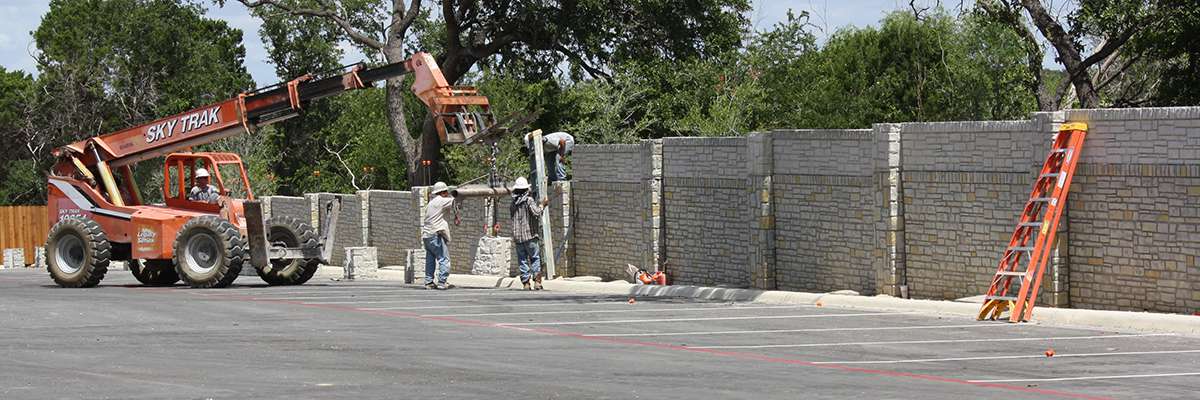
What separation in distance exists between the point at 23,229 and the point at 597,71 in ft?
58.8

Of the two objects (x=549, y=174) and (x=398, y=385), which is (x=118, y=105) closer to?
(x=549, y=174)

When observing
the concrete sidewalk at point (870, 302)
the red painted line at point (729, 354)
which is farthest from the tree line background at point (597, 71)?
the red painted line at point (729, 354)

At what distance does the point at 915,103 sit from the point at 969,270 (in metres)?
23.7

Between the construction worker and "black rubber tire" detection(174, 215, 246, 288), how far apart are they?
4920mm

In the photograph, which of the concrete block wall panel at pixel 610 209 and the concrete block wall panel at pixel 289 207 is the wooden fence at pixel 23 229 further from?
the concrete block wall panel at pixel 610 209

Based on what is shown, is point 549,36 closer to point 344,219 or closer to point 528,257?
point 344,219

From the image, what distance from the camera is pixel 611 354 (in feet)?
50.0

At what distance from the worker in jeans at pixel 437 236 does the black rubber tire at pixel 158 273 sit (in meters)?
5.24

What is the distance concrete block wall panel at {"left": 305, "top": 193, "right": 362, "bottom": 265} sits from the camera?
37438mm

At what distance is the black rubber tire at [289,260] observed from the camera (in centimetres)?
2766

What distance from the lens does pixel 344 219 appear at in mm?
38344

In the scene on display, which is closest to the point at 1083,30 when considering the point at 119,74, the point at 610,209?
the point at 610,209

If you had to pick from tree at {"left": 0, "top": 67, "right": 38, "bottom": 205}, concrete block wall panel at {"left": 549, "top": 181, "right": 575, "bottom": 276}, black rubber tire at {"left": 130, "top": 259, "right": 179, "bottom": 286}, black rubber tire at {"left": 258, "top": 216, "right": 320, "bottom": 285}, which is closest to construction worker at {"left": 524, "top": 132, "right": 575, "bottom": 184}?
concrete block wall panel at {"left": 549, "top": 181, "right": 575, "bottom": 276}

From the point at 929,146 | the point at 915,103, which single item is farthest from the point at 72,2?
the point at 929,146
